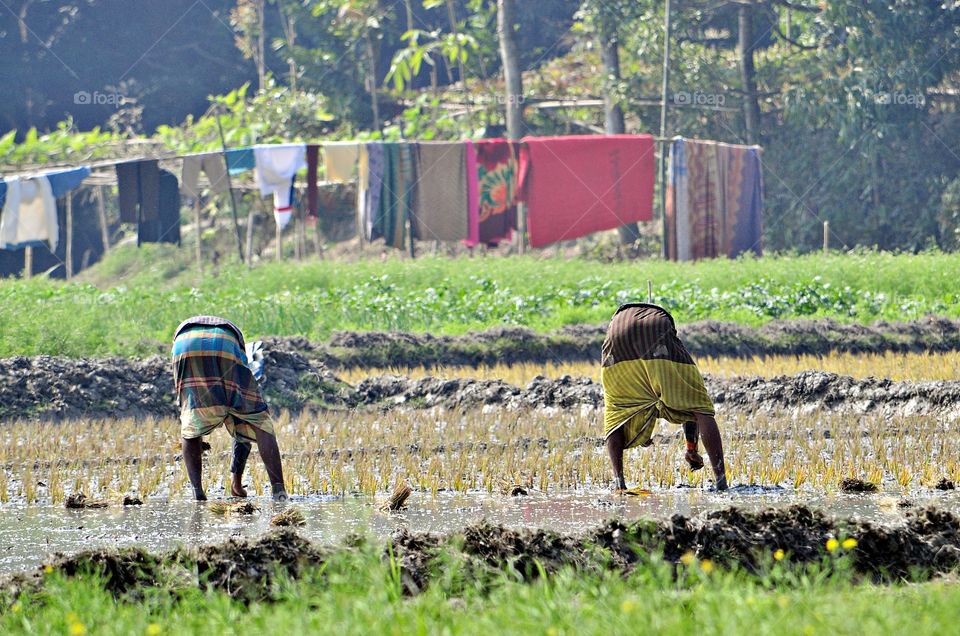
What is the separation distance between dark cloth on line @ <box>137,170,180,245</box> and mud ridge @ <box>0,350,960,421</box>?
261 inches

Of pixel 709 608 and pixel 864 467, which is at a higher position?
pixel 709 608

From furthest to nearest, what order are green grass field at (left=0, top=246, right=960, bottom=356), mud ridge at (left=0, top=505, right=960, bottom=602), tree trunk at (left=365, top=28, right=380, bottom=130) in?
tree trunk at (left=365, top=28, right=380, bottom=130) < green grass field at (left=0, top=246, right=960, bottom=356) < mud ridge at (left=0, top=505, right=960, bottom=602)

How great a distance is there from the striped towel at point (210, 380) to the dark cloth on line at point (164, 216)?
1152 cm

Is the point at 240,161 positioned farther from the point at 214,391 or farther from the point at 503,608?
the point at 503,608

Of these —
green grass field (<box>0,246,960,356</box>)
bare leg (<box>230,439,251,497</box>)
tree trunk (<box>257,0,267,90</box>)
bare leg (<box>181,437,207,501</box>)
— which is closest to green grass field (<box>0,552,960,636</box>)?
bare leg (<box>181,437,207,501</box>)

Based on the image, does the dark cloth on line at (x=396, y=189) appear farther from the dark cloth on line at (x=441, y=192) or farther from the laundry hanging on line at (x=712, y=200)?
the laundry hanging on line at (x=712, y=200)

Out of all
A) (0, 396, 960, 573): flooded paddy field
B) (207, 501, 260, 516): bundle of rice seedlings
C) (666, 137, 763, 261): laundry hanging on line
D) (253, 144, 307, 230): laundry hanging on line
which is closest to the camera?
(0, 396, 960, 573): flooded paddy field

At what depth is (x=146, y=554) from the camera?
495 centimetres

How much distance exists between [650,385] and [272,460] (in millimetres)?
2017

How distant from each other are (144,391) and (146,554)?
6.47 metres

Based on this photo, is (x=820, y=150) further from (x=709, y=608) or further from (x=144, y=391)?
(x=709, y=608)

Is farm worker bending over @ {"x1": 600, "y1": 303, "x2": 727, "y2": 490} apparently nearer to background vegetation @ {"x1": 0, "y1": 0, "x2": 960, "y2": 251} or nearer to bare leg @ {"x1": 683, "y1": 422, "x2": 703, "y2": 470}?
bare leg @ {"x1": 683, "y1": 422, "x2": 703, "y2": 470}

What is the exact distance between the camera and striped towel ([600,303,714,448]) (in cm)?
694

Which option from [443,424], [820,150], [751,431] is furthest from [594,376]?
[820,150]
